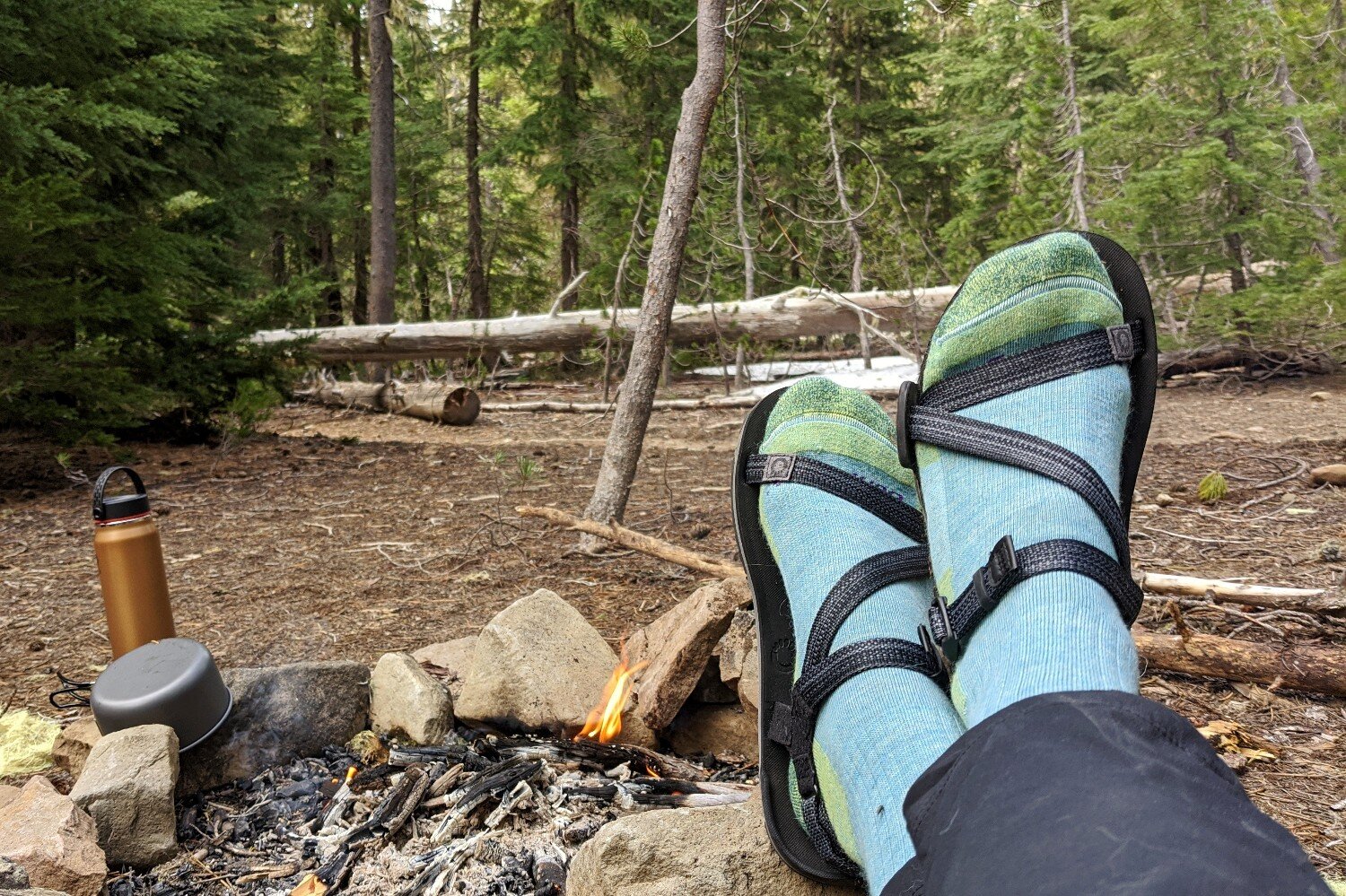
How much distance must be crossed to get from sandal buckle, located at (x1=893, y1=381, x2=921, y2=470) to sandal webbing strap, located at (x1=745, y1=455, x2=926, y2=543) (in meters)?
0.10

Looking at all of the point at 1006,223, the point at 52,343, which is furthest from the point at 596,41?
the point at 52,343

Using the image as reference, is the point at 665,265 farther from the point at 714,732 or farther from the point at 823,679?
the point at 823,679

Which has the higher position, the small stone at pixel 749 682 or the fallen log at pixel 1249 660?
the small stone at pixel 749 682

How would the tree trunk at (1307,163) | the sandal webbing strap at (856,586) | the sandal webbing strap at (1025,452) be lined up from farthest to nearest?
the tree trunk at (1307,163), the sandal webbing strap at (856,586), the sandal webbing strap at (1025,452)

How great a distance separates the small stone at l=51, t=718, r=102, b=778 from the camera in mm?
1656

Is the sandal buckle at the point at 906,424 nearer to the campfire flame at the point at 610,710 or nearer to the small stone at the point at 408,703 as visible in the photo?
the campfire flame at the point at 610,710

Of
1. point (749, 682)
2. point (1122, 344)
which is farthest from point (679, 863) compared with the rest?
point (1122, 344)

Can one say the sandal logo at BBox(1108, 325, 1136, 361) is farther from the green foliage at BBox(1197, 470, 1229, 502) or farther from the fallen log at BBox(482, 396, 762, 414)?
the fallen log at BBox(482, 396, 762, 414)

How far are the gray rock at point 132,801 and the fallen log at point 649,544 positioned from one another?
133 cm

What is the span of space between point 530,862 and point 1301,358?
848cm

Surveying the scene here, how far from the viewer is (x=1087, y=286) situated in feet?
4.88

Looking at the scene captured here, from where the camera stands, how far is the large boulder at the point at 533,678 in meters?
1.70

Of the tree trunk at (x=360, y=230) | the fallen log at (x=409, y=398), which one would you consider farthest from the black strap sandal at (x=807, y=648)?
the tree trunk at (x=360, y=230)

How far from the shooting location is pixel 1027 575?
1137mm
